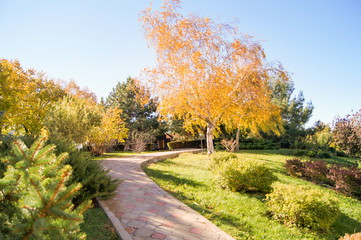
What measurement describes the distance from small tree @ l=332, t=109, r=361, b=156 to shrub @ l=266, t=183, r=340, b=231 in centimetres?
857

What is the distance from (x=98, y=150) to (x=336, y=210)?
14668 millimetres

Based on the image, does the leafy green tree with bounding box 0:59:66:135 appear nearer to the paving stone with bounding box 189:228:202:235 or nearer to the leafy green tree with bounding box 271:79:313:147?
the paving stone with bounding box 189:228:202:235

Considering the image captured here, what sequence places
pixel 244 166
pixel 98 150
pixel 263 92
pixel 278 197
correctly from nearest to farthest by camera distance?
pixel 278 197, pixel 244 166, pixel 263 92, pixel 98 150

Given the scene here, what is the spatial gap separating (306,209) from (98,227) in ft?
14.8

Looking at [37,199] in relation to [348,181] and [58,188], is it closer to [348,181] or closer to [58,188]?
[58,188]

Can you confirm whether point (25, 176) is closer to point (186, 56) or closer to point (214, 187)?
point (214, 187)

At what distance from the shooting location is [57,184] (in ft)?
3.63

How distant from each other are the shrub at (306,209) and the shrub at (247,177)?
139 cm

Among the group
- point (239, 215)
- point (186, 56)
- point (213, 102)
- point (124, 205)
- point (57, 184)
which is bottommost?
point (239, 215)

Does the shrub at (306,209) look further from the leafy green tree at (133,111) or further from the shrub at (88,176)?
the leafy green tree at (133,111)

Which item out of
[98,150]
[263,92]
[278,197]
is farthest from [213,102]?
[98,150]

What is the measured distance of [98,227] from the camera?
11.1ft

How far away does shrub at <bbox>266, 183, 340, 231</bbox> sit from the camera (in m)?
4.32

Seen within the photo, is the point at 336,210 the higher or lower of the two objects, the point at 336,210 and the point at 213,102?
the lower
